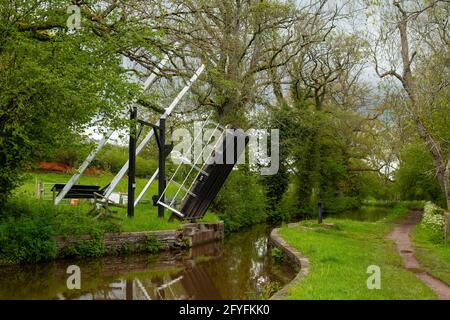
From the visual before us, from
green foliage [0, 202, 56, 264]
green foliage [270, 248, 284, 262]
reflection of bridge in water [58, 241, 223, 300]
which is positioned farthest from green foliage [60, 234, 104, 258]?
green foliage [270, 248, 284, 262]

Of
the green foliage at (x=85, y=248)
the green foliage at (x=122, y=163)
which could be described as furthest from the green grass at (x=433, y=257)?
the green foliage at (x=122, y=163)

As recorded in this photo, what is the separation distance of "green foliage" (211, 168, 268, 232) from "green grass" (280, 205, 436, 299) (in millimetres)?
5427

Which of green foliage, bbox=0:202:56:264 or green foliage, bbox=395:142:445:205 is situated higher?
green foliage, bbox=395:142:445:205

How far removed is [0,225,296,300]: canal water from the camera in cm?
986

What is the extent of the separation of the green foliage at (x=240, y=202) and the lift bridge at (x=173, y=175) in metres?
3.26

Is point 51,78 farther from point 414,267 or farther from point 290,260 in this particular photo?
point 414,267

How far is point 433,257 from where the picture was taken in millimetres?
13094

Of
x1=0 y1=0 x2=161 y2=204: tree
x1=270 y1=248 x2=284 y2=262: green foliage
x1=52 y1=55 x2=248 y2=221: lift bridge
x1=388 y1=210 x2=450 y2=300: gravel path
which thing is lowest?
x1=270 y1=248 x2=284 y2=262: green foliage

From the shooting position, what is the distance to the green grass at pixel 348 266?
325 inches

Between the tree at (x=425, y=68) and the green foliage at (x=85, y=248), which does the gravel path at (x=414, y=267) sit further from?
the green foliage at (x=85, y=248)

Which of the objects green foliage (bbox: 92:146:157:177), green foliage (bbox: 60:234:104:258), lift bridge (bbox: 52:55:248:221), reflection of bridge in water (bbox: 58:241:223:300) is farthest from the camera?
green foliage (bbox: 92:146:157:177)

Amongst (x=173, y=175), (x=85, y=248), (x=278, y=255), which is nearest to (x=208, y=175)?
(x=173, y=175)

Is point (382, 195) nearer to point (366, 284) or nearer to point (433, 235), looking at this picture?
point (433, 235)

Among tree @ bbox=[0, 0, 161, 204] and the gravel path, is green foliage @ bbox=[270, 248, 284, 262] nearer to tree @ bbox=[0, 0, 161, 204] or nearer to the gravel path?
the gravel path
